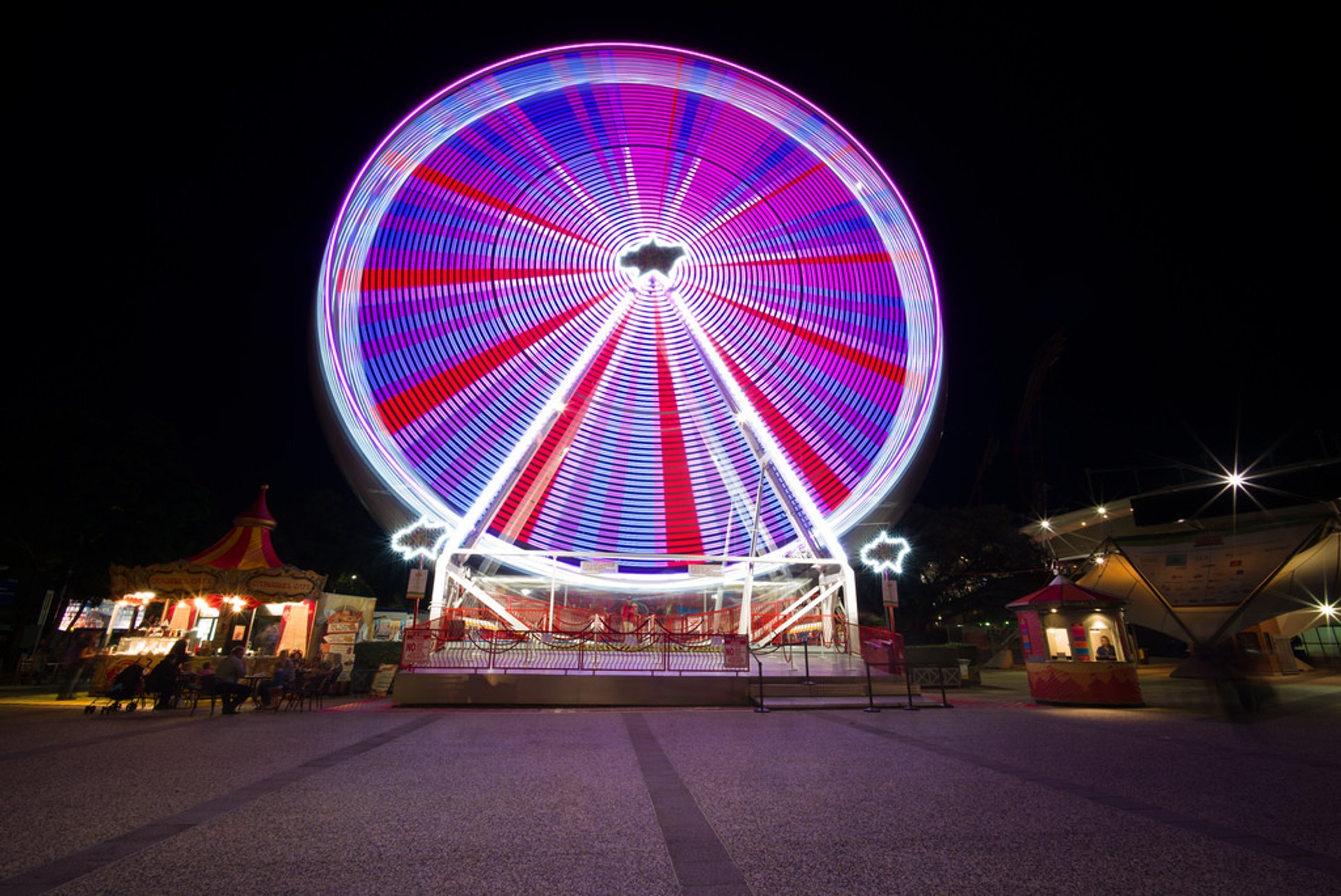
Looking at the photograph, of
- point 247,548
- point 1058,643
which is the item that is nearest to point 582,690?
point 1058,643

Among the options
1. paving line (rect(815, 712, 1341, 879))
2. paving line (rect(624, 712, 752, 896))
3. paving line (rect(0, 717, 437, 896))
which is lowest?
paving line (rect(0, 717, 437, 896))

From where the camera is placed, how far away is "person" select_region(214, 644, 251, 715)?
1070 cm

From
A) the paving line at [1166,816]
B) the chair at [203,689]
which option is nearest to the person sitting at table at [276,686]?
the chair at [203,689]

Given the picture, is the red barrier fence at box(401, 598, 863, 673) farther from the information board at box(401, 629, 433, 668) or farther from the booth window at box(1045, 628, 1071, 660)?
the booth window at box(1045, 628, 1071, 660)

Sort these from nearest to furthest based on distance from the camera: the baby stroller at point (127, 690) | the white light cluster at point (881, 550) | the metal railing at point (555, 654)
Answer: the baby stroller at point (127, 690) < the metal railing at point (555, 654) < the white light cluster at point (881, 550)

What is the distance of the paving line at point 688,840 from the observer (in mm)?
2857

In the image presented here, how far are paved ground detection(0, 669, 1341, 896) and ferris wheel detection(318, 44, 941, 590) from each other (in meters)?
10.0

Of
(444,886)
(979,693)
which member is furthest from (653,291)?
(444,886)

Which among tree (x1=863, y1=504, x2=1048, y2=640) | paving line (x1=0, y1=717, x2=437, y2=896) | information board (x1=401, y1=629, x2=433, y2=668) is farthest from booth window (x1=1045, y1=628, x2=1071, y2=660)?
tree (x1=863, y1=504, x2=1048, y2=640)

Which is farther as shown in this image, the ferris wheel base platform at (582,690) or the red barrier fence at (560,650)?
the red barrier fence at (560,650)

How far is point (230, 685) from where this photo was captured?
35.3ft

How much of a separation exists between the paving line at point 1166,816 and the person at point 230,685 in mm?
10861

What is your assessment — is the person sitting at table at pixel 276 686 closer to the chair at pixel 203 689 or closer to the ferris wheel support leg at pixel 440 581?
the chair at pixel 203 689

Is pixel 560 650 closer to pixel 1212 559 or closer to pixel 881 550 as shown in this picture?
pixel 881 550
